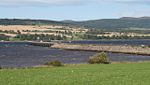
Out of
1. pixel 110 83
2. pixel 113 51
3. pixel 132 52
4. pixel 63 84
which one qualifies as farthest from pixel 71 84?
pixel 113 51

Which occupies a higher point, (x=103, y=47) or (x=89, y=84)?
(x=89, y=84)

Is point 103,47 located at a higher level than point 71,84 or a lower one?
lower

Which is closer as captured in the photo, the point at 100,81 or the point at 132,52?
the point at 100,81

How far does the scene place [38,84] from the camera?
29.6 meters

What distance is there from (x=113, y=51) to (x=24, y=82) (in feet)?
495

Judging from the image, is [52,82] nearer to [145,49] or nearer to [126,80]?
[126,80]

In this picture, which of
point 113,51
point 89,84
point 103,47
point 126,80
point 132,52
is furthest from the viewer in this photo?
point 103,47

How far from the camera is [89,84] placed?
29.4 meters

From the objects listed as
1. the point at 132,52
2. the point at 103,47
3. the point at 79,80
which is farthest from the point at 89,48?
the point at 79,80

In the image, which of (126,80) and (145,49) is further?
(145,49)

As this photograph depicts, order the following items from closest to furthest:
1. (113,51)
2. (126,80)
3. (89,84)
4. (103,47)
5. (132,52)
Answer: (89,84) < (126,80) < (132,52) < (113,51) < (103,47)

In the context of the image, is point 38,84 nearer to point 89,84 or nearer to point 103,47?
point 89,84

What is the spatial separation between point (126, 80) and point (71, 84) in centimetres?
428

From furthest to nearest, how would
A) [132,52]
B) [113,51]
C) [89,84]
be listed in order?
[113,51], [132,52], [89,84]
